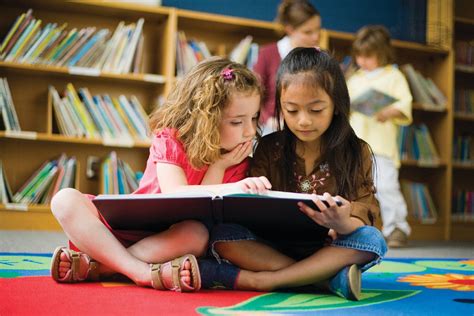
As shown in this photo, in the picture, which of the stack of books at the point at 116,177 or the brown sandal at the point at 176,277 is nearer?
the brown sandal at the point at 176,277

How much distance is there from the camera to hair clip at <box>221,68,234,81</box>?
4.75ft

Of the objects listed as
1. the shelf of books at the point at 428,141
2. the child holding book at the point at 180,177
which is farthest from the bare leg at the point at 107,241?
A: the shelf of books at the point at 428,141

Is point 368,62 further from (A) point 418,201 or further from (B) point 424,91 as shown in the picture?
(A) point 418,201

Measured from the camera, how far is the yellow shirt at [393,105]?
10.6 ft

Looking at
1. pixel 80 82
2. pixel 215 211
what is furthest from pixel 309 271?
pixel 80 82

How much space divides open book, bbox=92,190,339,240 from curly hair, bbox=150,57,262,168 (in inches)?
5.9

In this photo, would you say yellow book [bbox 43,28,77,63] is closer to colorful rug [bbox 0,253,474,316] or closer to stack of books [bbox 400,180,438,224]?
colorful rug [bbox 0,253,474,316]

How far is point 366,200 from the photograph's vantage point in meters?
1.43

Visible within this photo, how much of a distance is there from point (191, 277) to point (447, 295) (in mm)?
546

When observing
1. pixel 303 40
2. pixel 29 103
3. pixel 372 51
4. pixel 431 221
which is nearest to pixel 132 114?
pixel 29 103

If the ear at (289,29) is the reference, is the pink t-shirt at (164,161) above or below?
below

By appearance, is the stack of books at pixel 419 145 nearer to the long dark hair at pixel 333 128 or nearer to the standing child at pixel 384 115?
the standing child at pixel 384 115

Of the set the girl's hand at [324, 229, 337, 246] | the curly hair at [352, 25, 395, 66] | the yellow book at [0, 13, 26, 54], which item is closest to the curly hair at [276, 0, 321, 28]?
the curly hair at [352, 25, 395, 66]

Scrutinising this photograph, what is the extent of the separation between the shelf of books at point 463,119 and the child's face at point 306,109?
289 centimetres
